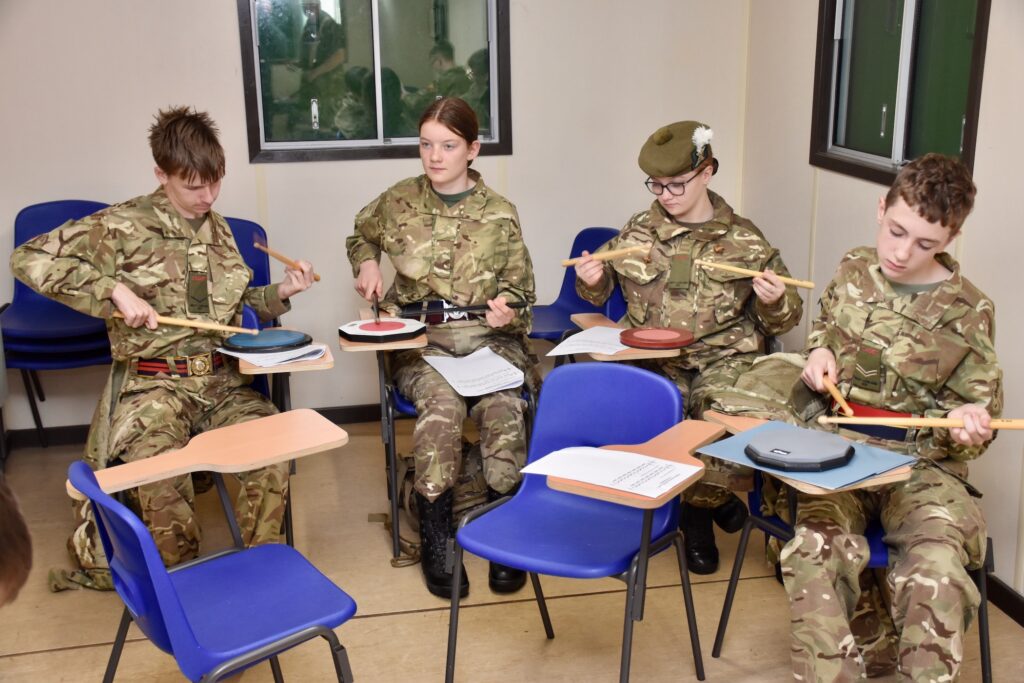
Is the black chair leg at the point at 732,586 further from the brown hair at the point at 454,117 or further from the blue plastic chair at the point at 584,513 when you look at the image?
the brown hair at the point at 454,117

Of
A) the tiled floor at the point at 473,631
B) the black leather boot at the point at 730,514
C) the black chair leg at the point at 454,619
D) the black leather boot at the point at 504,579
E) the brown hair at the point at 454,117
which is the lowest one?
the tiled floor at the point at 473,631

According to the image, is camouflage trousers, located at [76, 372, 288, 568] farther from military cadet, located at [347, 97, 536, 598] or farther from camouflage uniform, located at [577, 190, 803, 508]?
camouflage uniform, located at [577, 190, 803, 508]

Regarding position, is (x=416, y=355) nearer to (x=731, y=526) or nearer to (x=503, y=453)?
(x=503, y=453)

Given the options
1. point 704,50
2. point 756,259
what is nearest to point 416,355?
point 756,259

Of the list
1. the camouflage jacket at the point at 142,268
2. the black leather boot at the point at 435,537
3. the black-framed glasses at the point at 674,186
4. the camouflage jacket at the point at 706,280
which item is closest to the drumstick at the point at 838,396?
A: the camouflage jacket at the point at 706,280

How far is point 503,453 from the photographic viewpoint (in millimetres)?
3422

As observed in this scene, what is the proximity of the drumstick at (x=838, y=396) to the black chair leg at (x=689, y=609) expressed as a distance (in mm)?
522

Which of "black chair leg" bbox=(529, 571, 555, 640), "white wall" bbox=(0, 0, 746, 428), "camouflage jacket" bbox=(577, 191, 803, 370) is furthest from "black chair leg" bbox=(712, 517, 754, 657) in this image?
"white wall" bbox=(0, 0, 746, 428)

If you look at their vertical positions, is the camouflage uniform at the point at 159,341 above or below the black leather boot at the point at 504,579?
above

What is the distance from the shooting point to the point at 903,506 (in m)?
2.54

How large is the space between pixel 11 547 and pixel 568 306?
134 inches

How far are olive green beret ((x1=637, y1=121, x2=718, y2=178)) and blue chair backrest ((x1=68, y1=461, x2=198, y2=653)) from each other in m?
2.05

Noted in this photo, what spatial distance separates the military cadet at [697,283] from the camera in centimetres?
345

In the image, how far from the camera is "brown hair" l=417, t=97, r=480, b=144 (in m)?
3.53
